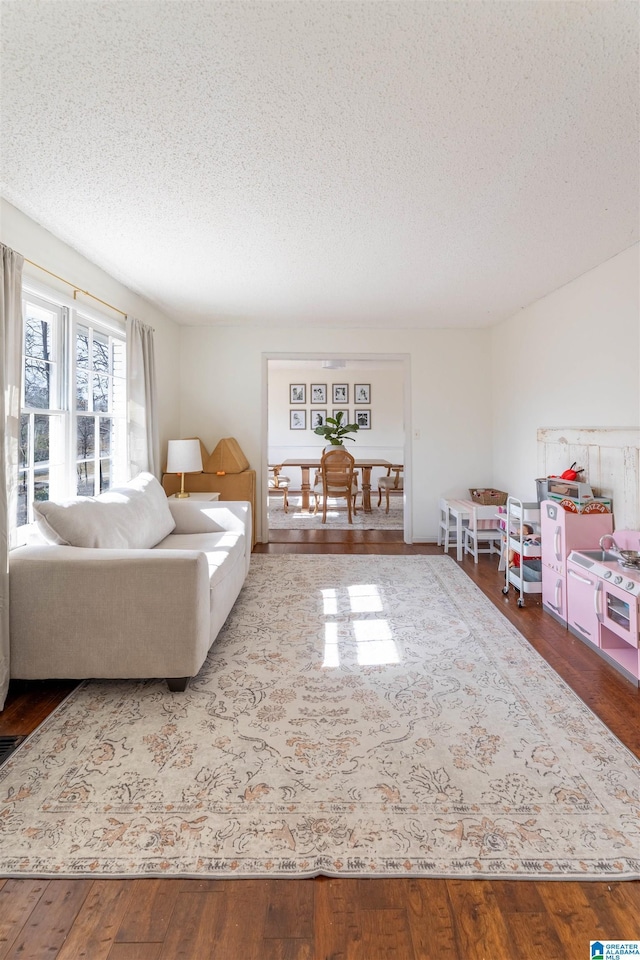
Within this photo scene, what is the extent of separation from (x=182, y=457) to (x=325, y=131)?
3.24 metres

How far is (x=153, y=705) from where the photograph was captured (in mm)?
2283

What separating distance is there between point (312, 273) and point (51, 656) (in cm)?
304

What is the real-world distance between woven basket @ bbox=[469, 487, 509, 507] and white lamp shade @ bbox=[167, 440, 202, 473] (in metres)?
2.94

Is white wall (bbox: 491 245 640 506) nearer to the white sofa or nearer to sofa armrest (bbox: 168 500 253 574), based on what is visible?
sofa armrest (bbox: 168 500 253 574)

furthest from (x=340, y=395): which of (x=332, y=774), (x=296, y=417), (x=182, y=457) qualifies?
(x=332, y=774)

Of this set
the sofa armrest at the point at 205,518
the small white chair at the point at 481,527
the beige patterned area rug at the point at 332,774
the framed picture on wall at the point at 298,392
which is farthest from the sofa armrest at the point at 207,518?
the framed picture on wall at the point at 298,392

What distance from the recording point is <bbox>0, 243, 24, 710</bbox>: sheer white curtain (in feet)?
7.49

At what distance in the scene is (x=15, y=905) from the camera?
4.26ft

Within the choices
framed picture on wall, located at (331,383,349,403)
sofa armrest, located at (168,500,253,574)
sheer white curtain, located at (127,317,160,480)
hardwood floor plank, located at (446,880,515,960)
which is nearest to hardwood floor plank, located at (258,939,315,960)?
hardwood floor plank, located at (446,880,515,960)

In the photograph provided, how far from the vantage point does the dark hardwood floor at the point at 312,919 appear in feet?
3.85

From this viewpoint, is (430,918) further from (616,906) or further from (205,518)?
(205,518)

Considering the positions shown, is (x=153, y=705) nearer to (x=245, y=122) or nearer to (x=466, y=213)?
(x=245, y=122)

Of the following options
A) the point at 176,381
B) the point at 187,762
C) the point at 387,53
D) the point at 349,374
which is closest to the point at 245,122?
the point at 387,53

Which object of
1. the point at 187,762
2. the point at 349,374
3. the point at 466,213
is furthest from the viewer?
the point at 349,374
